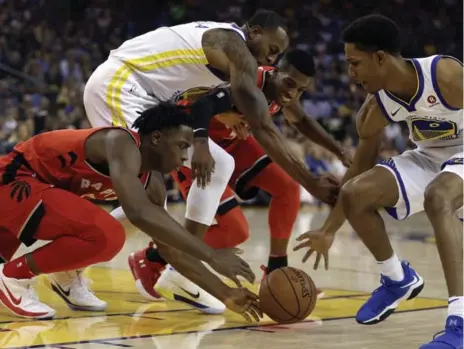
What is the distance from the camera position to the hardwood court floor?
4.60 metres

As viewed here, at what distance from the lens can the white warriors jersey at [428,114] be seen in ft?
15.7

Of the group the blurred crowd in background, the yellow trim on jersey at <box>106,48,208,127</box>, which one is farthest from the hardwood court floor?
the blurred crowd in background

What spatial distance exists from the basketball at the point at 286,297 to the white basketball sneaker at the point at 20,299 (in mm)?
1264

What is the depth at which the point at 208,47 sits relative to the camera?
5766 mm

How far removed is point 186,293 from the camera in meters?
5.70

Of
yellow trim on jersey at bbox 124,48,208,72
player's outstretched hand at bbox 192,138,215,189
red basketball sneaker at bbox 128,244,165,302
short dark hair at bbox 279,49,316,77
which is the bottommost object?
red basketball sneaker at bbox 128,244,165,302

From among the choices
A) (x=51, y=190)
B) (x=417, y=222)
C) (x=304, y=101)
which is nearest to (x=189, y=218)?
(x=51, y=190)

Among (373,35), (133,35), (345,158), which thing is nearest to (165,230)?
(373,35)

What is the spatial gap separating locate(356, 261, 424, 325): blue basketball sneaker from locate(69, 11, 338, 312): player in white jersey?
1058 millimetres

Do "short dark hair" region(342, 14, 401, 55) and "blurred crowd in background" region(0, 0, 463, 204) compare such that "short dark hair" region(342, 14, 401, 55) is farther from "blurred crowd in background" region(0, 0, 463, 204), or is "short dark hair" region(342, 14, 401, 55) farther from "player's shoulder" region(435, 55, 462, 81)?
"blurred crowd in background" region(0, 0, 463, 204)

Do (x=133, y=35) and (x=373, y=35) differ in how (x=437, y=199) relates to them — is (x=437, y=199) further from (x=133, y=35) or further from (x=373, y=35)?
Answer: (x=133, y=35)

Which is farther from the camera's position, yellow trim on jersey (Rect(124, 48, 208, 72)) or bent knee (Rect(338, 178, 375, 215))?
yellow trim on jersey (Rect(124, 48, 208, 72))

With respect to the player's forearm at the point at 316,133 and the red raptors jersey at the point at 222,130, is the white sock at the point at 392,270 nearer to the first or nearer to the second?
the player's forearm at the point at 316,133

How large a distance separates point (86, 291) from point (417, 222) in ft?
29.8
